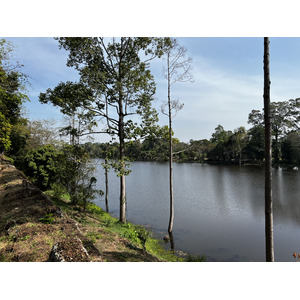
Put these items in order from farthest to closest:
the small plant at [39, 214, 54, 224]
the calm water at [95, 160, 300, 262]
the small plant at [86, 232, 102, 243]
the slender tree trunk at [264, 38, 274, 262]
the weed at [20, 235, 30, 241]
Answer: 1. the calm water at [95, 160, 300, 262]
2. the small plant at [86, 232, 102, 243]
3. the small plant at [39, 214, 54, 224]
4. the weed at [20, 235, 30, 241]
5. the slender tree trunk at [264, 38, 274, 262]

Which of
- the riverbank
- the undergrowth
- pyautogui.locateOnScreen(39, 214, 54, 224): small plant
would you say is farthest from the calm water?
pyautogui.locateOnScreen(39, 214, 54, 224): small plant

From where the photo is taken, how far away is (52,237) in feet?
11.8

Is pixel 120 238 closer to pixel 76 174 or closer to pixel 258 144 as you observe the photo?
pixel 76 174

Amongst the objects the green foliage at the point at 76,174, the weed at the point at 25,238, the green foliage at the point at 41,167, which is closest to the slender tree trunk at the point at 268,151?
the weed at the point at 25,238

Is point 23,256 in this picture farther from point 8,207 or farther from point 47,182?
point 47,182

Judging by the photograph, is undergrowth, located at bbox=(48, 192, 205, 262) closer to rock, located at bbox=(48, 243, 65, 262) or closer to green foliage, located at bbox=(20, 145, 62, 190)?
rock, located at bbox=(48, 243, 65, 262)

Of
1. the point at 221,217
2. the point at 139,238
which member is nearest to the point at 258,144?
the point at 221,217

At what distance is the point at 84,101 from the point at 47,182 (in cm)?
466

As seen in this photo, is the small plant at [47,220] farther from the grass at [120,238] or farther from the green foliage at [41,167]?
the green foliage at [41,167]

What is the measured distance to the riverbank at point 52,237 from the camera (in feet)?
9.74

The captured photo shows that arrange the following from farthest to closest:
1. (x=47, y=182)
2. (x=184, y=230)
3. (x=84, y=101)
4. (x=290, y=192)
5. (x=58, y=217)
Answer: (x=290, y=192) < (x=47, y=182) < (x=184, y=230) < (x=84, y=101) < (x=58, y=217)

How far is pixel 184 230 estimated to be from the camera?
7.73 meters

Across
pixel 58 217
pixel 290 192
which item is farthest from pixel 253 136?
pixel 58 217

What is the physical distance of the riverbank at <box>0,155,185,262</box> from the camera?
2969mm
